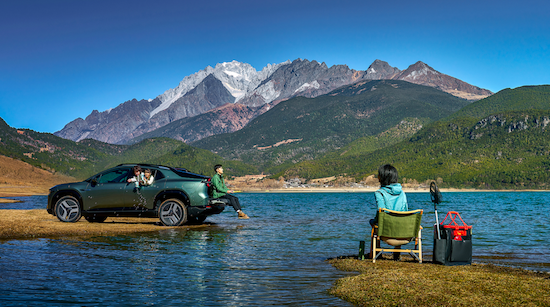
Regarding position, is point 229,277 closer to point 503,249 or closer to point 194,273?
point 194,273

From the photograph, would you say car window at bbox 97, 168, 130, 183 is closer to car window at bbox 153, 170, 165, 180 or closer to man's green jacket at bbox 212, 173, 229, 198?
car window at bbox 153, 170, 165, 180

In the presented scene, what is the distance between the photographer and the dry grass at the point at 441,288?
7.32 metres

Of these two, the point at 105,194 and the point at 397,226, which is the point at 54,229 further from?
the point at 397,226

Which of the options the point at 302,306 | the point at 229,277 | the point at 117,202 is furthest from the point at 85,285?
the point at 117,202

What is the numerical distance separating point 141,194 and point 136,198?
295mm

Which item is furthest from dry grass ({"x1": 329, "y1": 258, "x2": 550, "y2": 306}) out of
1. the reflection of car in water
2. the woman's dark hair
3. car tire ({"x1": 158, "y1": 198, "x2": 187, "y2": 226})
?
car tire ({"x1": 158, "y1": 198, "x2": 187, "y2": 226})

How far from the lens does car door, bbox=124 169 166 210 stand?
19.3 meters

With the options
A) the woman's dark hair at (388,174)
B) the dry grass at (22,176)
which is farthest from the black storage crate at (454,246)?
the dry grass at (22,176)

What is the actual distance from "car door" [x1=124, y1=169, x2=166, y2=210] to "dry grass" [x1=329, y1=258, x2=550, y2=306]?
11969mm

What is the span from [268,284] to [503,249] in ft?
34.2

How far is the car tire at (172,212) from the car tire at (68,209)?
3.81 meters

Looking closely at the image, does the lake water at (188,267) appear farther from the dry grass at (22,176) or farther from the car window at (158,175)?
the dry grass at (22,176)

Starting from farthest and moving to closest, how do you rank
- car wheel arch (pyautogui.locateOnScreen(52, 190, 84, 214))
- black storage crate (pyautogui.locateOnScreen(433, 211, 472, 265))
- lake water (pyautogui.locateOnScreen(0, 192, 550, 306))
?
car wheel arch (pyautogui.locateOnScreen(52, 190, 84, 214)) < black storage crate (pyautogui.locateOnScreen(433, 211, 472, 265)) < lake water (pyautogui.locateOnScreen(0, 192, 550, 306))

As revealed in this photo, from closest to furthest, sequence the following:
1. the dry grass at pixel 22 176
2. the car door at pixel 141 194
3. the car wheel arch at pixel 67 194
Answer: the car door at pixel 141 194 < the car wheel arch at pixel 67 194 < the dry grass at pixel 22 176
